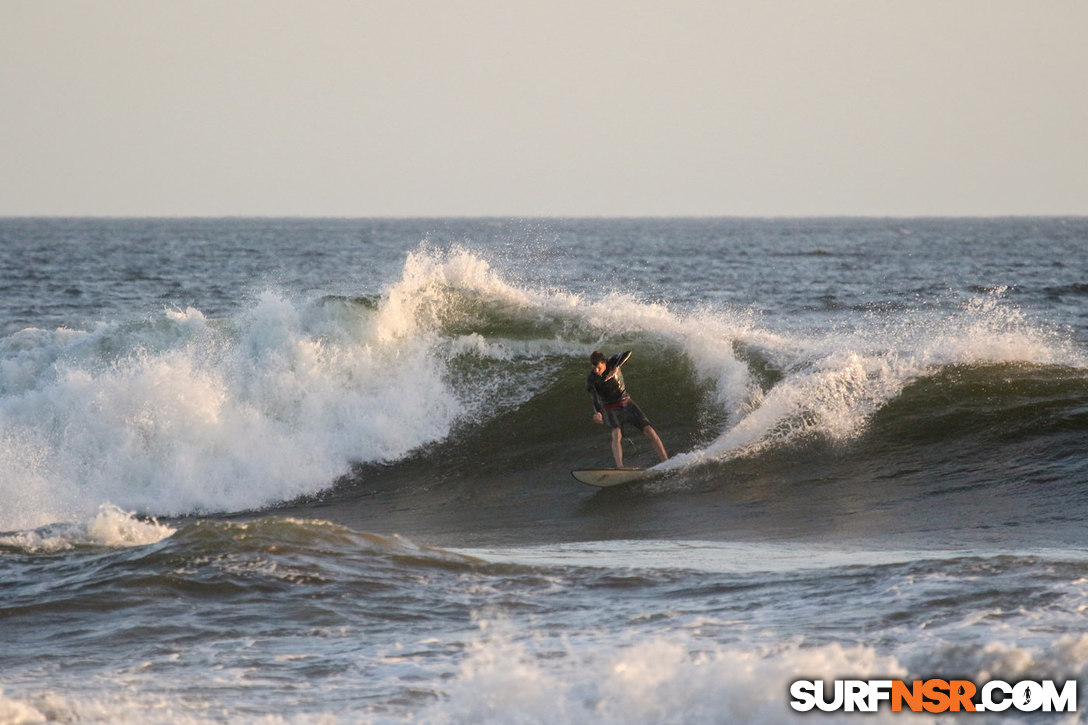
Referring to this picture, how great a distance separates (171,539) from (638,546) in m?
3.60

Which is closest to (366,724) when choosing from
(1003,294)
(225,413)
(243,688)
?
(243,688)

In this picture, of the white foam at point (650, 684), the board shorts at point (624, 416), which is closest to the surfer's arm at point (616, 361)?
the board shorts at point (624, 416)

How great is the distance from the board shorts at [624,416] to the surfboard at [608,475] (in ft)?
1.50

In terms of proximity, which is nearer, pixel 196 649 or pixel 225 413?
pixel 196 649

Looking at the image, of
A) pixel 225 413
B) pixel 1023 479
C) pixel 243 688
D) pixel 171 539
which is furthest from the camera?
pixel 225 413

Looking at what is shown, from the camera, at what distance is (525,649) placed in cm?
603

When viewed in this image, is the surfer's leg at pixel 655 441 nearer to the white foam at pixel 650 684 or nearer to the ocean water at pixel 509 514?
the ocean water at pixel 509 514

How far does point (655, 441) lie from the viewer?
38.6ft

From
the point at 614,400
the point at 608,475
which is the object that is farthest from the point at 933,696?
the point at 614,400

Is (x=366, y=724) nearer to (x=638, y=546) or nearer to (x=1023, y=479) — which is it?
(x=638, y=546)

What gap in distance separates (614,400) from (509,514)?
63.7 inches

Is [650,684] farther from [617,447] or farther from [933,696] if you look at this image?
[617,447]

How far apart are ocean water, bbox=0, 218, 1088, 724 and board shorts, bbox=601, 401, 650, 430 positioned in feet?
2.07

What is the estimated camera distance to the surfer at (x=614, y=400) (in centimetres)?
1148
